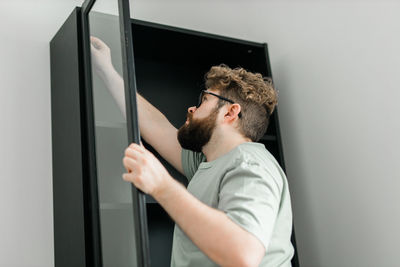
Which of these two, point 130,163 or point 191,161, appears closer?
point 130,163

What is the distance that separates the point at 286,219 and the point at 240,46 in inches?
35.3

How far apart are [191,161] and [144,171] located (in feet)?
2.20

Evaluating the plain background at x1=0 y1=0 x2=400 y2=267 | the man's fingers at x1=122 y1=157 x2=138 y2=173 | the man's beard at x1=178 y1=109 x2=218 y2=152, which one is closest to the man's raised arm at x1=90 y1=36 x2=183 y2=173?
the man's beard at x1=178 y1=109 x2=218 y2=152

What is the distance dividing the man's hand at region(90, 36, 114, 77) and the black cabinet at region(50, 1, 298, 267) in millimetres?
33

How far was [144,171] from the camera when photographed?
4.00 feet

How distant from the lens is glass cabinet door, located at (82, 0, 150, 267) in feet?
4.16

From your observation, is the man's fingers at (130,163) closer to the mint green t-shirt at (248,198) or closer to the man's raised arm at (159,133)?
the mint green t-shirt at (248,198)

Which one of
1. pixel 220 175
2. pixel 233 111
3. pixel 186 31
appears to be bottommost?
pixel 220 175

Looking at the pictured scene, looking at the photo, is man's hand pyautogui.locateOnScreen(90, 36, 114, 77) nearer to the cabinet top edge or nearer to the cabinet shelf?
the cabinet shelf

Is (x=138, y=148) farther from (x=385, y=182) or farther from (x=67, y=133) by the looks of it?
(x=385, y=182)

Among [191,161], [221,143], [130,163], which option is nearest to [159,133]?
[191,161]

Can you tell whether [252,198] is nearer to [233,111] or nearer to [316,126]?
[233,111]

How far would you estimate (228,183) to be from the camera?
1.43 m

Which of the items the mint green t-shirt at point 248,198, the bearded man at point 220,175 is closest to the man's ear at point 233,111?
the bearded man at point 220,175
